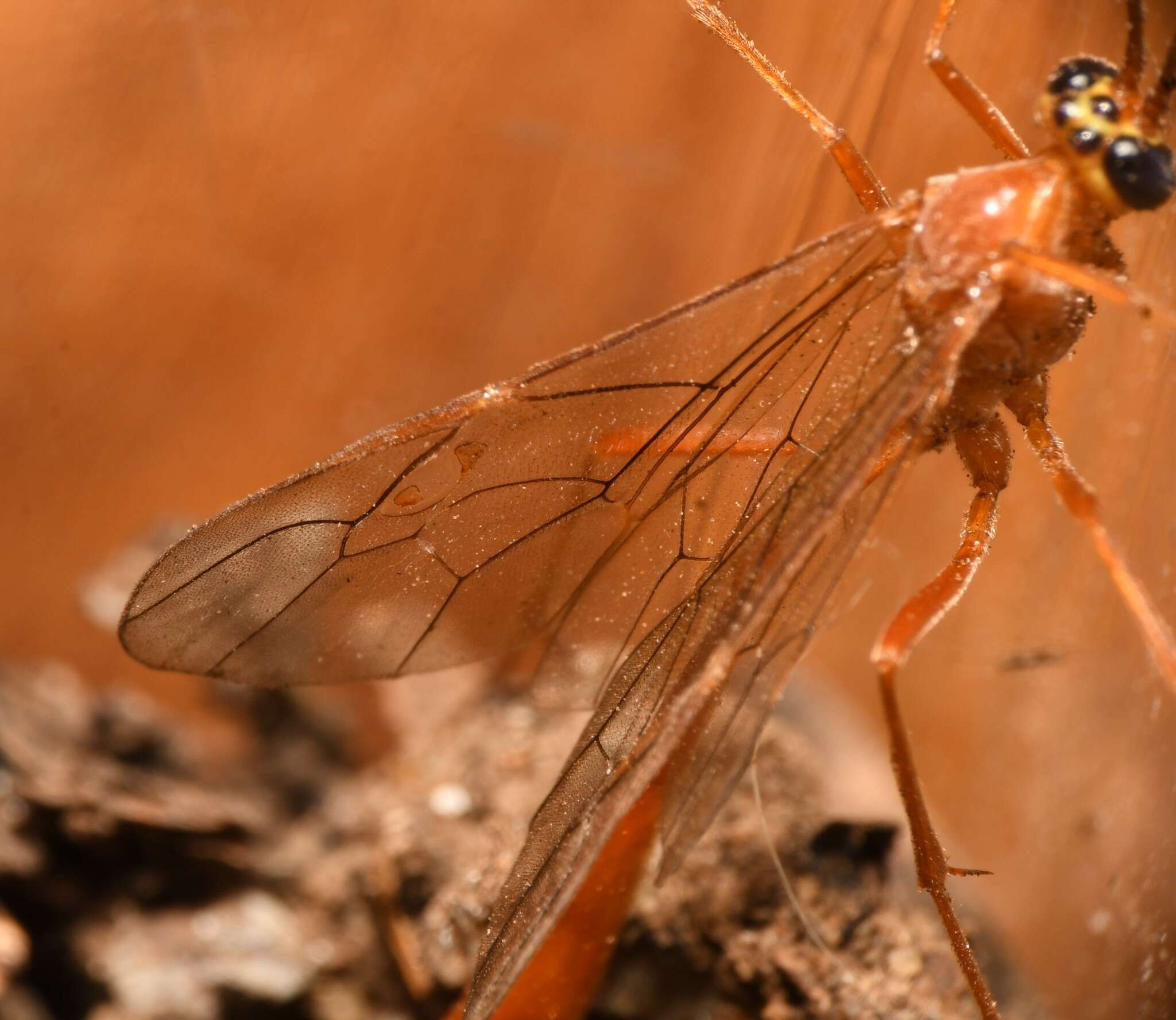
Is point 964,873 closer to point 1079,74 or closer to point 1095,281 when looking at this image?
point 1095,281

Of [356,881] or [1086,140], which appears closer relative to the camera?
[1086,140]

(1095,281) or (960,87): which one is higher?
(960,87)

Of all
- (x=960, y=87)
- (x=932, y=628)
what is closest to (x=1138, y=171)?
(x=960, y=87)

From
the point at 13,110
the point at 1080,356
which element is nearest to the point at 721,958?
the point at 1080,356

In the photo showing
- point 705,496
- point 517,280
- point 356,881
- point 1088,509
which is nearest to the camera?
point 1088,509

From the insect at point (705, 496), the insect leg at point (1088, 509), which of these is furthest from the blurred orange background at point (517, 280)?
the insect at point (705, 496)

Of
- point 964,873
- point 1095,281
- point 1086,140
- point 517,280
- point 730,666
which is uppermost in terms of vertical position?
point 517,280

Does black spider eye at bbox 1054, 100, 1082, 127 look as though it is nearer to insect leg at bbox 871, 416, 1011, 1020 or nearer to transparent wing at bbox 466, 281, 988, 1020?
transparent wing at bbox 466, 281, 988, 1020
